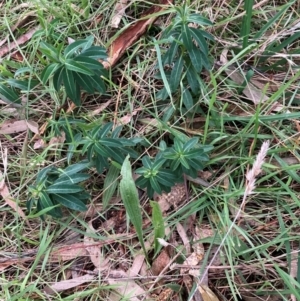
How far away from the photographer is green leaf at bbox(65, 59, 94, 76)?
144 cm

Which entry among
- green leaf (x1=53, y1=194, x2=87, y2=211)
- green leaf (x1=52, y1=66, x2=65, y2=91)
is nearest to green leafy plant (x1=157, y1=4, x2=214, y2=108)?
green leaf (x1=52, y1=66, x2=65, y2=91)

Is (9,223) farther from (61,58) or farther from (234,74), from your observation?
(234,74)

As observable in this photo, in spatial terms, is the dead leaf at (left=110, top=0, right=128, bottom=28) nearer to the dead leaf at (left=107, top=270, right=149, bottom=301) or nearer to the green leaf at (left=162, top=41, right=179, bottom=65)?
the green leaf at (left=162, top=41, right=179, bottom=65)

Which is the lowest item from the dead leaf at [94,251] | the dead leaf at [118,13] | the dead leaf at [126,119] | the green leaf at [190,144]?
the dead leaf at [94,251]

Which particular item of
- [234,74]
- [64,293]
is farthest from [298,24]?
[64,293]

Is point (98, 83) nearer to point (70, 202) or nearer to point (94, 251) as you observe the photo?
point (70, 202)

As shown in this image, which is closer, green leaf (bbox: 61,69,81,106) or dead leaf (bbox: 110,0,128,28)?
green leaf (bbox: 61,69,81,106)

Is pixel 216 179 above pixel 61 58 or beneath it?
beneath

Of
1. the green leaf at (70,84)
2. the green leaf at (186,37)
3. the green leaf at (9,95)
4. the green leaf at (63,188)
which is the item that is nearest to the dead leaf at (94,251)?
the green leaf at (63,188)

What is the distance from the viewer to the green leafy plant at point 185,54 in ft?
4.76

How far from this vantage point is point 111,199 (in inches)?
60.0

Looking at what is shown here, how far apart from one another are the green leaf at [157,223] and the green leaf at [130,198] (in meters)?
0.04

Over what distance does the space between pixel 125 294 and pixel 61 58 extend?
2.48 ft

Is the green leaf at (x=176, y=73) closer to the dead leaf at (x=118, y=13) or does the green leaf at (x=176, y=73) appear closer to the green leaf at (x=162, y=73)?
the green leaf at (x=162, y=73)
